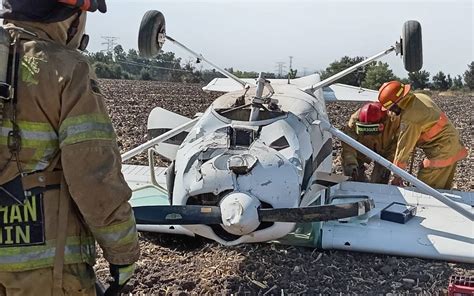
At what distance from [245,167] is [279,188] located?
287mm

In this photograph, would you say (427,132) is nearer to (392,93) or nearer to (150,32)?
(392,93)

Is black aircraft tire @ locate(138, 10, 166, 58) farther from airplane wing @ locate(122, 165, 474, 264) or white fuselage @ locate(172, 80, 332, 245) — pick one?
airplane wing @ locate(122, 165, 474, 264)

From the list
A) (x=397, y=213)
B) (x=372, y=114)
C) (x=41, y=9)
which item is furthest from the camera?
(x=372, y=114)

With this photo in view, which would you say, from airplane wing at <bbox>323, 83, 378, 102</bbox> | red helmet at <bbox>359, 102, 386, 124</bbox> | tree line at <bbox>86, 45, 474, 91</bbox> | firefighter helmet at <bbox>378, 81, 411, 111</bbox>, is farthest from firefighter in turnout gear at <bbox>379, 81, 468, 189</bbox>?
→ tree line at <bbox>86, 45, 474, 91</bbox>

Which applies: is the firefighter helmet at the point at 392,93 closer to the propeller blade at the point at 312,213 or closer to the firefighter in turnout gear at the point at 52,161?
the propeller blade at the point at 312,213

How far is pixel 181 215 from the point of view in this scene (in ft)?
13.8

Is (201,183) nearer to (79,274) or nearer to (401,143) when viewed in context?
(79,274)

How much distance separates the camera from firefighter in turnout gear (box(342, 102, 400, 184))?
301 inches

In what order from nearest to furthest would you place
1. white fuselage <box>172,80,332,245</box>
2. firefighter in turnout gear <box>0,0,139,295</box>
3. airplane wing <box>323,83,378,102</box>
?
1. firefighter in turnout gear <box>0,0,139,295</box>
2. white fuselage <box>172,80,332,245</box>
3. airplane wing <box>323,83,378,102</box>

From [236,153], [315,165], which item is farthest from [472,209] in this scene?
[236,153]

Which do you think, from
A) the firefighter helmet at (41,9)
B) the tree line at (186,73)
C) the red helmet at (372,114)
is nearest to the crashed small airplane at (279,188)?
the red helmet at (372,114)

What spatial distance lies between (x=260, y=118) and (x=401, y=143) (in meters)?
2.24

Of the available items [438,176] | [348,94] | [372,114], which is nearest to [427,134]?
[438,176]

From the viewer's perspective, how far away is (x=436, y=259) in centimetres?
522
